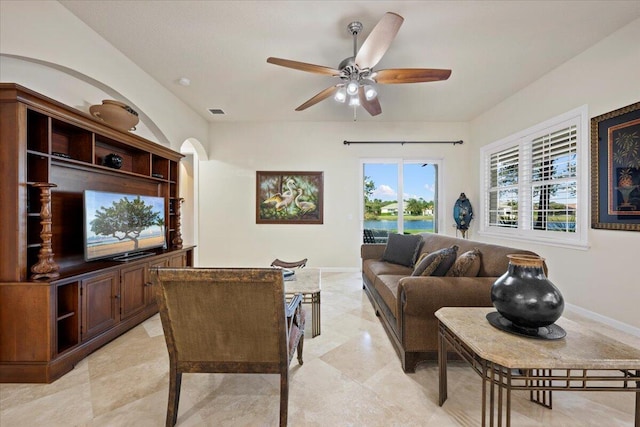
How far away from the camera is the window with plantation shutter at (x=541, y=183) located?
305 centimetres

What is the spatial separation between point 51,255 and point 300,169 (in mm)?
3780

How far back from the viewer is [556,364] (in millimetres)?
1043

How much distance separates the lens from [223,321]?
1399 millimetres

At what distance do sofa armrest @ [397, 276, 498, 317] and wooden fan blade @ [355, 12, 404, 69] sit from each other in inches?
72.7

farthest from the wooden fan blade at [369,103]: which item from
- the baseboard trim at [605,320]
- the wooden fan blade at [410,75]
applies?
the baseboard trim at [605,320]

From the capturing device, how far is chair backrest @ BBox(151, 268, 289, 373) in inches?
51.0

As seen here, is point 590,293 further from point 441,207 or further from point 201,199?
point 201,199

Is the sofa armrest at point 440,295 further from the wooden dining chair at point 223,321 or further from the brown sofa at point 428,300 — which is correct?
the wooden dining chair at point 223,321

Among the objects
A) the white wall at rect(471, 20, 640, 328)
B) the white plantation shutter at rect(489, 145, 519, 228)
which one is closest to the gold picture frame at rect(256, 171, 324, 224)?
the white plantation shutter at rect(489, 145, 519, 228)

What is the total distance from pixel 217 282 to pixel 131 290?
1910 mm

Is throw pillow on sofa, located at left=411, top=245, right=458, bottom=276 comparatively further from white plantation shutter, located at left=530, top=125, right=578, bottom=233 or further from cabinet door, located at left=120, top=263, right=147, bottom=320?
cabinet door, located at left=120, top=263, right=147, bottom=320

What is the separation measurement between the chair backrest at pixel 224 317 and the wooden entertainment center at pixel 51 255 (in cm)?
100

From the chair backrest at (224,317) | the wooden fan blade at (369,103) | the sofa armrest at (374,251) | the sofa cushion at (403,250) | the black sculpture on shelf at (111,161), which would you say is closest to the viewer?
the chair backrest at (224,317)

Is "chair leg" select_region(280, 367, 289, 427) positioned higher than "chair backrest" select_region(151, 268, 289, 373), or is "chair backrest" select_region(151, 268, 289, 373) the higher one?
"chair backrest" select_region(151, 268, 289, 373)
